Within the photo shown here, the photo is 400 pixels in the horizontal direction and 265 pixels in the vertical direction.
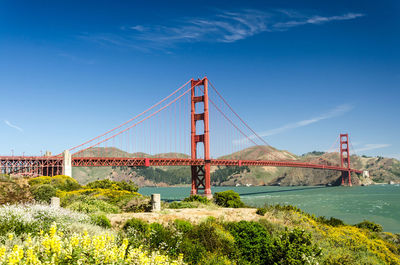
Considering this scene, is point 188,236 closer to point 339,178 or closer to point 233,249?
point 233,249

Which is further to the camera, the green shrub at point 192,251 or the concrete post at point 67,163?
the concrete post at point 67,163

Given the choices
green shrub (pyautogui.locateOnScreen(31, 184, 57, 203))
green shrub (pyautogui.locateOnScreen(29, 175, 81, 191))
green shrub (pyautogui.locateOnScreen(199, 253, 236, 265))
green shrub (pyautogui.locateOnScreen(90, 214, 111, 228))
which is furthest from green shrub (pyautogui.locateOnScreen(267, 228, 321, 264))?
green shrub (pyautogui.locateOnScreen(29, 175, 81, 191))

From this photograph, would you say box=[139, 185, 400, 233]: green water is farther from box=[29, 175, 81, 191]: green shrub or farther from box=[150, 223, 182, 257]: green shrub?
box=[29, 175, 81, 191]: green shrub

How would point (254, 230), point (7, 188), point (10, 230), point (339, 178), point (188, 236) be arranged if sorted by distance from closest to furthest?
point (10, 230) → point (188, 236) → point (254, 230) → point (7, 188) → point (339, 178)

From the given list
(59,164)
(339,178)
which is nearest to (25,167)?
(59,164)

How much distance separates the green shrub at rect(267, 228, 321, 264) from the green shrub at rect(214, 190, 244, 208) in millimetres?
14755

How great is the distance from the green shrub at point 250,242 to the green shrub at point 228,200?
36.7 ft

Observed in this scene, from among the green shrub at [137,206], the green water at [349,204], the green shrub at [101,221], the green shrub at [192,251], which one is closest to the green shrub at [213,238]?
the green shrub at [192,251]

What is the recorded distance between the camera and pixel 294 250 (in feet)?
37.3

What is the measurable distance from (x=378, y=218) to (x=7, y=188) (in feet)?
144

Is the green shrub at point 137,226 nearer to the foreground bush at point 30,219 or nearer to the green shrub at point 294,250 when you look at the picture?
the foreground bush at point 30,219

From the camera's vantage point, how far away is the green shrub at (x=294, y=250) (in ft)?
36.7

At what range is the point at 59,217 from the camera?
13.3 meters

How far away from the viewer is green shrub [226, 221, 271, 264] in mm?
12617
